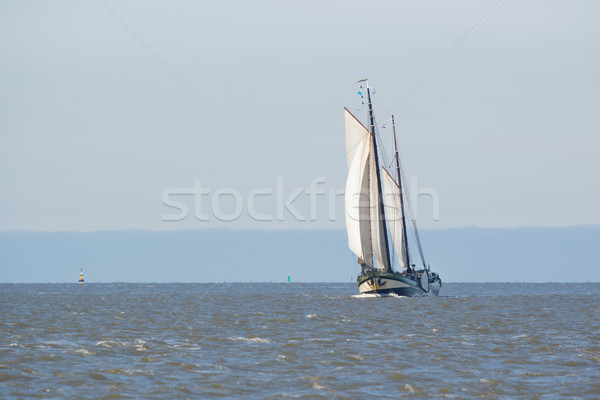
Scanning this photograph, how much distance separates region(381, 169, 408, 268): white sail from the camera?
8962 cm

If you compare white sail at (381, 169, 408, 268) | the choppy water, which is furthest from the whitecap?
white sail at (381, 169, 408, 268)

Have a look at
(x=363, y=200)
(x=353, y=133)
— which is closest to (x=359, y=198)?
(x=363, y=200)

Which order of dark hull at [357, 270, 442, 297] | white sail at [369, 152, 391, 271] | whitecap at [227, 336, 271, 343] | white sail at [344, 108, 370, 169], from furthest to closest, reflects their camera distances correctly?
white sail at [369, 152, 391, 271]
white sail at [344, 108, 370, 169]
dark hull at [357, 270, 442, 297]
whitecap at [227, 336, 271, 343]

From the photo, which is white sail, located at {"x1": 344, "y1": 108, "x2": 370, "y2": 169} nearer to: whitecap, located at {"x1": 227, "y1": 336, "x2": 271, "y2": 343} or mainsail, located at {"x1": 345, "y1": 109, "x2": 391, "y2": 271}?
mainsail, located at {"x1": 345, "y1": 109, "x2": 391, "y2": 271}

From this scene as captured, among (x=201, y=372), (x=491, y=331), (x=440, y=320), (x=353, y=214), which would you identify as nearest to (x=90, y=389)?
(x=201, y=372)

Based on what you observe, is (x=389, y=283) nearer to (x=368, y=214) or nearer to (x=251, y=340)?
(x=368, y=214)

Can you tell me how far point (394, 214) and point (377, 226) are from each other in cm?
1059

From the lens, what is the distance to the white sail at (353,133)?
7938 cm

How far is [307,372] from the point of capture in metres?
26.6

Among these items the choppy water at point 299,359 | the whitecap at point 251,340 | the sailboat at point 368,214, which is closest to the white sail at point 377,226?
the sailboat at point 368,214

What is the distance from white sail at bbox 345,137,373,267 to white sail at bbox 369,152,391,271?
→ 0.60 meters

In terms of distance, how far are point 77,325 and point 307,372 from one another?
22013 millimetres

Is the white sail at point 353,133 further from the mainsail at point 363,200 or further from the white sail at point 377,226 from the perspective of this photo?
the white sail at point 377,226

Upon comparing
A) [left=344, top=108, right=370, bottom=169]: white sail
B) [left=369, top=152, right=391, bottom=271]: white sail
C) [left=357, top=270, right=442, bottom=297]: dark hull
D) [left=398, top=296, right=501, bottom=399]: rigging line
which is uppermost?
[left=344, top=108, right=370, bottom=169]: white sail
